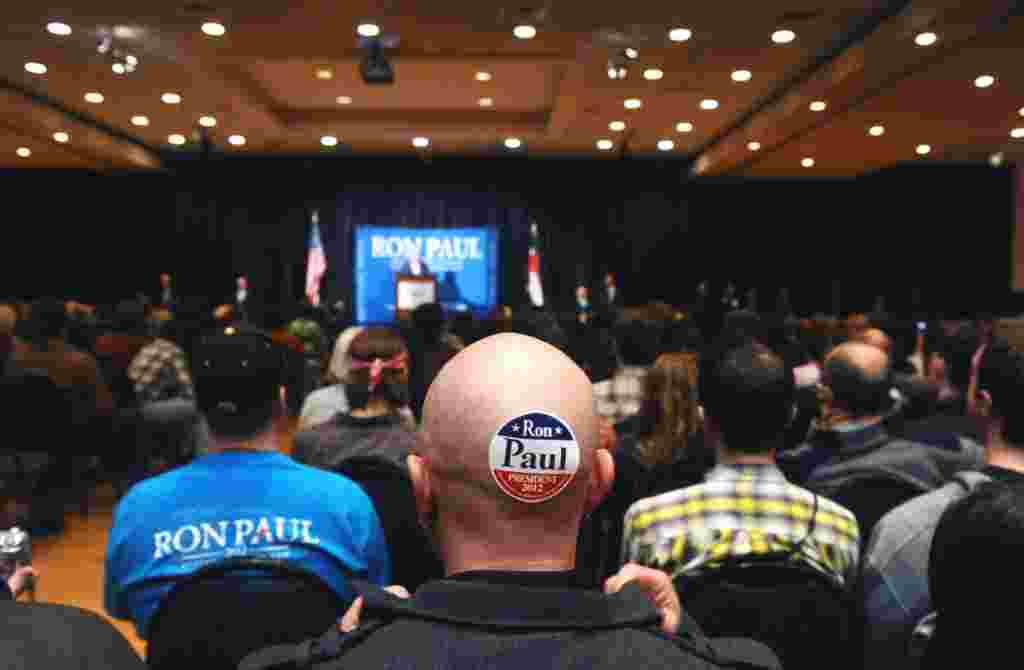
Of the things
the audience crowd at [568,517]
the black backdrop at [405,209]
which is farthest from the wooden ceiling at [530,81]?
the audience crowd at [568,517]

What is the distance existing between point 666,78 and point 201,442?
18.0 ft

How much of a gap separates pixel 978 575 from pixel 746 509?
35.5 inches

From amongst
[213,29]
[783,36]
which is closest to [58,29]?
[213,29]

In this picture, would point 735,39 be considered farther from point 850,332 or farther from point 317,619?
point 317,619

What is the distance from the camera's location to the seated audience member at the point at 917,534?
1.91 m

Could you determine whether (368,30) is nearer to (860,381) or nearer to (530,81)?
(530,81)

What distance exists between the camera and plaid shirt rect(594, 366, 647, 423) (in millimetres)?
4156

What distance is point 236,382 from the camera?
2.29 m

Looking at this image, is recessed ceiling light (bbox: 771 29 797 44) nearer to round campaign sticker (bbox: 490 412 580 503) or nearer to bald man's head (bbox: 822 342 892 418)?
bald man's head (bbox: 822 342 892 418)

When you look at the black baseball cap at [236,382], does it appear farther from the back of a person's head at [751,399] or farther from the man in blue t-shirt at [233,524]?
the back of a person's head at [751,399]

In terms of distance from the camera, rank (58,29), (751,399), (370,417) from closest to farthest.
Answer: (751,399) < (370,417) < (58,29)

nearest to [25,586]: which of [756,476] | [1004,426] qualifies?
[756,476]

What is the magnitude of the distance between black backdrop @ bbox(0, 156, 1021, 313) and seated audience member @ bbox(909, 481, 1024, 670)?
1401 centimetres

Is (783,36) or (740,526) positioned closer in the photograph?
(740,526)
